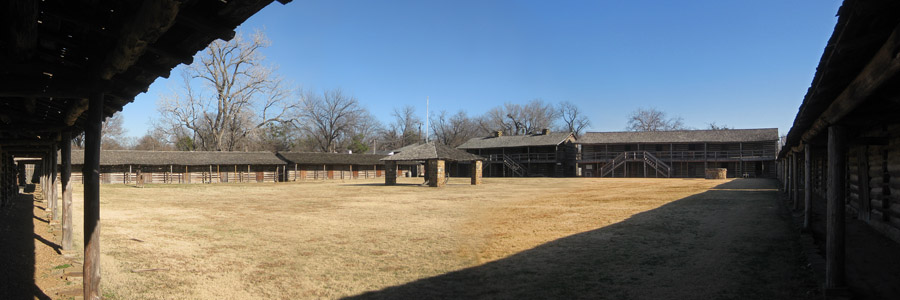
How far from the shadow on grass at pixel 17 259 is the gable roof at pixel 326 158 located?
33883 mm

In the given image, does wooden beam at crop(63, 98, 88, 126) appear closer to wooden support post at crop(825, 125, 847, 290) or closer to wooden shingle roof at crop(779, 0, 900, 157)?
wooden shingle roof at crop(779, 0, 900, 157)

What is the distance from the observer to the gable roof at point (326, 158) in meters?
46.6

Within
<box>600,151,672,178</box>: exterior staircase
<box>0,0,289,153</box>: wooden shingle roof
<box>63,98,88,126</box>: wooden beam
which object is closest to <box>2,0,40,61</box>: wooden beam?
<box>0,0,289,153</box>: wooden shingle roof

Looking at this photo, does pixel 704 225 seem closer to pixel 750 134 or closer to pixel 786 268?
pixel 786 268

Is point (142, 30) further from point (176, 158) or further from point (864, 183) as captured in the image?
point (176, 158)

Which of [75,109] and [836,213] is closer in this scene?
[836,213]

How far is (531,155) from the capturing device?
5556 cm

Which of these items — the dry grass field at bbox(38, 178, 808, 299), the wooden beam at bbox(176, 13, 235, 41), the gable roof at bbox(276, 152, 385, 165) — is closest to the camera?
the wooden beam at bbox(176, 13, 235, 41)

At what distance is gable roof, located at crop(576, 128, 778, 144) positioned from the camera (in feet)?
152

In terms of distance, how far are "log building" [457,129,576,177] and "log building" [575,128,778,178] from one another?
2.78 metres

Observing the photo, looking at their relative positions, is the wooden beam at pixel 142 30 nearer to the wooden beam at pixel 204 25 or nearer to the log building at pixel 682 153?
the wooden beam at pixel 204 25

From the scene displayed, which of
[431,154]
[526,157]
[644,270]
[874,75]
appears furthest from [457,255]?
[526,157]

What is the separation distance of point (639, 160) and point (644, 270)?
42.9 m

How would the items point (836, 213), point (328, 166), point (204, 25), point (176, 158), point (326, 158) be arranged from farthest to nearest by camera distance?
point (328, 166) → point (326, 158) → point (176, 158) → point (836, 213) → point (204, 25)
